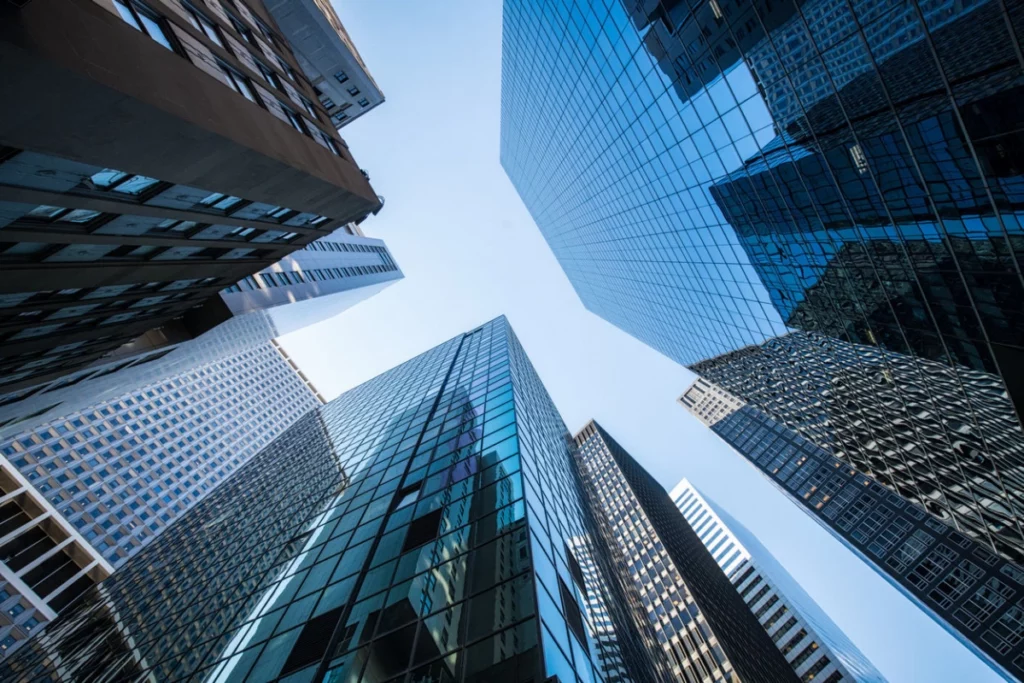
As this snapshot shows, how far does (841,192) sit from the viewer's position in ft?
76.0

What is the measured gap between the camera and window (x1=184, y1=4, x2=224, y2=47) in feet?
59.4

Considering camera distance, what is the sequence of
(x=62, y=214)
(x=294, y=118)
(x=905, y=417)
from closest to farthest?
1. (x=62, y=214)
2. (x=294, y=118)
3. (x=905, y=417)

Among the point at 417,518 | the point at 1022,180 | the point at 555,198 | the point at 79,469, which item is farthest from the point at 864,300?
the point at 79,469

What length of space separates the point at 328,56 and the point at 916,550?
9800cm

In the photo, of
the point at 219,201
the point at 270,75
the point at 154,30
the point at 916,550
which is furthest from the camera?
the point at 916,550

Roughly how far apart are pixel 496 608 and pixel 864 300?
24644 millimetres

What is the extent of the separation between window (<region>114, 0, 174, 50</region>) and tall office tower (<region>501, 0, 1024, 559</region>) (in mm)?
21329

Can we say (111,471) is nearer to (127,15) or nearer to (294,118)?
(294,118)

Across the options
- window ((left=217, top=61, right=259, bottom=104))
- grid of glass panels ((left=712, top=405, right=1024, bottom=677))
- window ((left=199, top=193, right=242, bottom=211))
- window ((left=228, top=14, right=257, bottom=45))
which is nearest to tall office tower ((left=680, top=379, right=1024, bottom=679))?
grid of glass panels ((left=712, top=405, right=1024, bottom=677))

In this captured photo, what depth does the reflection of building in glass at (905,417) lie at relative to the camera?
29.0 meters

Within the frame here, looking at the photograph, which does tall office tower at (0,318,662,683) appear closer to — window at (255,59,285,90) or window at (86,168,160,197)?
window at (86,168,160,197)

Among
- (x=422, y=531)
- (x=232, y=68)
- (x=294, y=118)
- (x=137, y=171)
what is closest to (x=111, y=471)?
(x=294, y=118)

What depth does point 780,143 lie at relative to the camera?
2470 cm

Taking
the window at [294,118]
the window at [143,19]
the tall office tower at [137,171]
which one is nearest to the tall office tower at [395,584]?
the tall office tower at [137,171]
